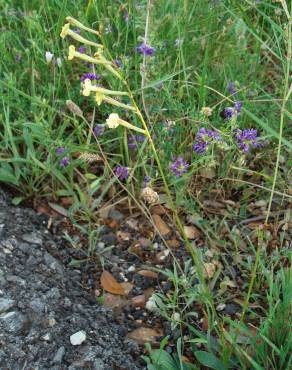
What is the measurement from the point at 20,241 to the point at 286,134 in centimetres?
104

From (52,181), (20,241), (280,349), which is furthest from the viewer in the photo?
(52,181)

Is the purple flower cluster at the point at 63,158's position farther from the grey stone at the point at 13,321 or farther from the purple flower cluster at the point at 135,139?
the grey stone at the point at 13,321

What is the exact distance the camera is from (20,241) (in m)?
1.96

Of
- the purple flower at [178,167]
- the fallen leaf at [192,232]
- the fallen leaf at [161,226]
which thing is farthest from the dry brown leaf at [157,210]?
the purple flower at [178,167]


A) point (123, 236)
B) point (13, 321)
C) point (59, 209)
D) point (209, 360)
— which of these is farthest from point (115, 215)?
point (209, 360)

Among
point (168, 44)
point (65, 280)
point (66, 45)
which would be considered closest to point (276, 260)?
point (65, 280)

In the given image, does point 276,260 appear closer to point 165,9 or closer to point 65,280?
point 65,280

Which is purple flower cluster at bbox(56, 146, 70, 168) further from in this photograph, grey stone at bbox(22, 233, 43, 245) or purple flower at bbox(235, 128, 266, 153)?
purple flower at bbox(235, 128, 266, 153)

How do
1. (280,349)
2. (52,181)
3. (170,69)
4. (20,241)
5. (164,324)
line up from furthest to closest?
(170,69) < (52,181) < (20,241) < (164,324) < (280,349)

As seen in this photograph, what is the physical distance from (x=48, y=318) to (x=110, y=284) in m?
0.27

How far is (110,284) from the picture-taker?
192cm

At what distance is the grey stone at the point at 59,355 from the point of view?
1614 mm

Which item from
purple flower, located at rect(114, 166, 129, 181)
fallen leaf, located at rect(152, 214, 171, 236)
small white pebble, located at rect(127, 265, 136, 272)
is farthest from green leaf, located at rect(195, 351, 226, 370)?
purple flower, located at rect(114, 166, 129, 181)

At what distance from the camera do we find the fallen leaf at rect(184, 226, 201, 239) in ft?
6.75
